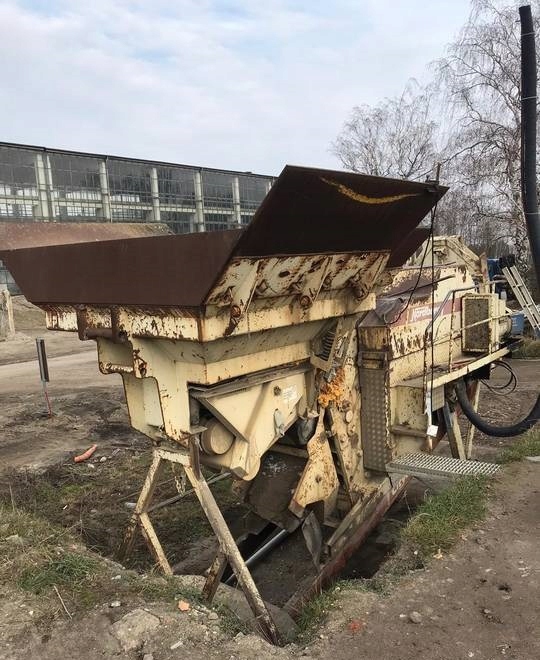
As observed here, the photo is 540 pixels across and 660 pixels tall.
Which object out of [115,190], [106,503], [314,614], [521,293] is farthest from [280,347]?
[115,190]

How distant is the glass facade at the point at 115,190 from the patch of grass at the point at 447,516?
687 inches

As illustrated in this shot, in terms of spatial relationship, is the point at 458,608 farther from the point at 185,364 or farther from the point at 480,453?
the point at 480,453

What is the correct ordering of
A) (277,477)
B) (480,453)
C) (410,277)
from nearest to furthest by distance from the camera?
(277,477), (410,277), (480,453)

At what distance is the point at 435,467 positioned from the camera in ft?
12.1

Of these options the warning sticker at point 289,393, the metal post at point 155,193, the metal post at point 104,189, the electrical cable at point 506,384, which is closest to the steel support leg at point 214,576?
the warning sticker at point 289,393

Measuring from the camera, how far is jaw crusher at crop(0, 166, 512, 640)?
8.07 ft

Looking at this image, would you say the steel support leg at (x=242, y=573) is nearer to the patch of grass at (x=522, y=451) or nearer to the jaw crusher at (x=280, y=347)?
the jaw crusher at (x=280, y=347)

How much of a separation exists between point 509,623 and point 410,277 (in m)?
2.93

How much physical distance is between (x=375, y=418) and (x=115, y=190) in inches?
903

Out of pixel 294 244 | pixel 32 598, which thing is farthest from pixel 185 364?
pixel 32 598

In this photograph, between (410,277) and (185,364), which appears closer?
(185,364)

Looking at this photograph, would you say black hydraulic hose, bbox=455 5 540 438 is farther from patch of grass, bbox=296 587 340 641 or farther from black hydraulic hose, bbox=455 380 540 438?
patch of grass, bbox=296 587 340 641

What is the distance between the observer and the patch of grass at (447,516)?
3.31 m

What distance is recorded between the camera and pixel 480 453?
5.88 meters
